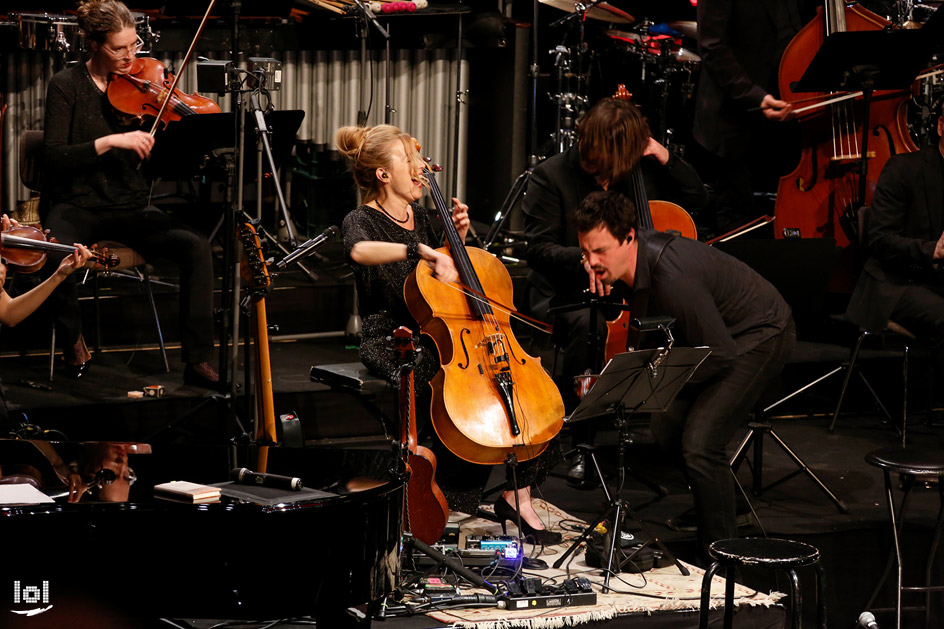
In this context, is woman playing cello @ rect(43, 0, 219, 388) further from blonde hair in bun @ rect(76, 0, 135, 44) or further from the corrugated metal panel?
the corrugated metal panel

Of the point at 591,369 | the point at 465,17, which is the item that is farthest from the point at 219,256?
the point at 591,369

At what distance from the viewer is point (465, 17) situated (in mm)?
7355

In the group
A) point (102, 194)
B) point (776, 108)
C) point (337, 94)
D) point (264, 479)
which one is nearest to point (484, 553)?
point (264, 479)

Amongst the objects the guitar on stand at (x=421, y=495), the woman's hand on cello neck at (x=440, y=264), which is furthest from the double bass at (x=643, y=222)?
the guitar on stand at (x=421, y=495)

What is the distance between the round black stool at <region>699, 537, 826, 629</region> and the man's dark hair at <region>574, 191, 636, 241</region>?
1.17 m

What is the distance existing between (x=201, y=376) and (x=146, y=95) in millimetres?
1350

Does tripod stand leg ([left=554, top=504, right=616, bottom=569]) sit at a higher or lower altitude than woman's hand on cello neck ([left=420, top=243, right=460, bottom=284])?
lower

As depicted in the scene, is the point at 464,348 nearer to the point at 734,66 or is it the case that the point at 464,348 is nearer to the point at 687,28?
the point at 734,66

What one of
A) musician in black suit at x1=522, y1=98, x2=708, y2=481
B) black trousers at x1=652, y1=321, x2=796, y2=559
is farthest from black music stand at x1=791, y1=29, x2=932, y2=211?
black trousers at x1=652, y1=321, x2=796, y2=559

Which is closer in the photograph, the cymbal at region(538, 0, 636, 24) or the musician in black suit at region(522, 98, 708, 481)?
the musician in black suit at region(522, 98, 708, 481)

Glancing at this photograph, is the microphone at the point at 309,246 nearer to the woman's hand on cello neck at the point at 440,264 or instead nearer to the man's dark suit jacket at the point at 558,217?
the woman's hand on cello neck at the point at 440,264

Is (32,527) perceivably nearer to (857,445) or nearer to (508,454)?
(508,454)

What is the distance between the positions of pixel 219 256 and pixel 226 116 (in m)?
2.28

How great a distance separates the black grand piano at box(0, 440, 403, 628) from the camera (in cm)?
274
